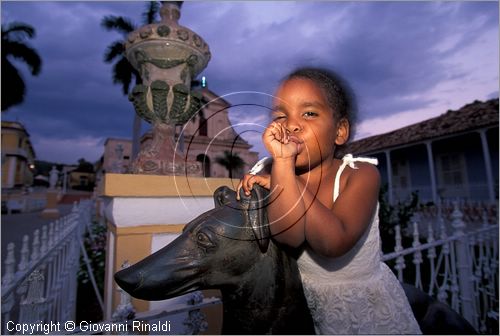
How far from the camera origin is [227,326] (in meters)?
0.95

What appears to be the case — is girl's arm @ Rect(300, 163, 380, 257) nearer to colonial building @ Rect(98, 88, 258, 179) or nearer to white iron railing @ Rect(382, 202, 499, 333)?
colonial building @ Rect(98, 88, 258, 179)

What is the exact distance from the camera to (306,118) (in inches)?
31.0

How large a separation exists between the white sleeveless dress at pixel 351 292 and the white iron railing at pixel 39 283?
4.04 feet

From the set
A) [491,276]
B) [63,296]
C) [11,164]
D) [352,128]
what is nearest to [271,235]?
[352,128]

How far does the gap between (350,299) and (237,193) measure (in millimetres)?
544

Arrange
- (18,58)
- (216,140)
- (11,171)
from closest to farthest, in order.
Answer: (216,140)
(18,58)
(11,171)

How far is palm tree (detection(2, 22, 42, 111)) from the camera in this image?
17734 millimetres

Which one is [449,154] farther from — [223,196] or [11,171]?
[11,171]

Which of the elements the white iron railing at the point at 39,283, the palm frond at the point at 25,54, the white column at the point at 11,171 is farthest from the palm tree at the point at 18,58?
the white column at the point at 11,171

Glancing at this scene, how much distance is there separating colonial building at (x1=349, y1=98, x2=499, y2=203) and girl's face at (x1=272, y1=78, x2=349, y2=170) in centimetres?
946

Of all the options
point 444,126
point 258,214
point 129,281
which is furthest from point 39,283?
point 444,126

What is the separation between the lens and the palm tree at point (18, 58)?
17734 mm

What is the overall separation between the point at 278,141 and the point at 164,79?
1.84m

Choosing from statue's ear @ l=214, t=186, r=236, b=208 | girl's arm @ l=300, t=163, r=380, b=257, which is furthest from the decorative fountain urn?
girl's arm @ l=300, t=163, r=380, b=257
